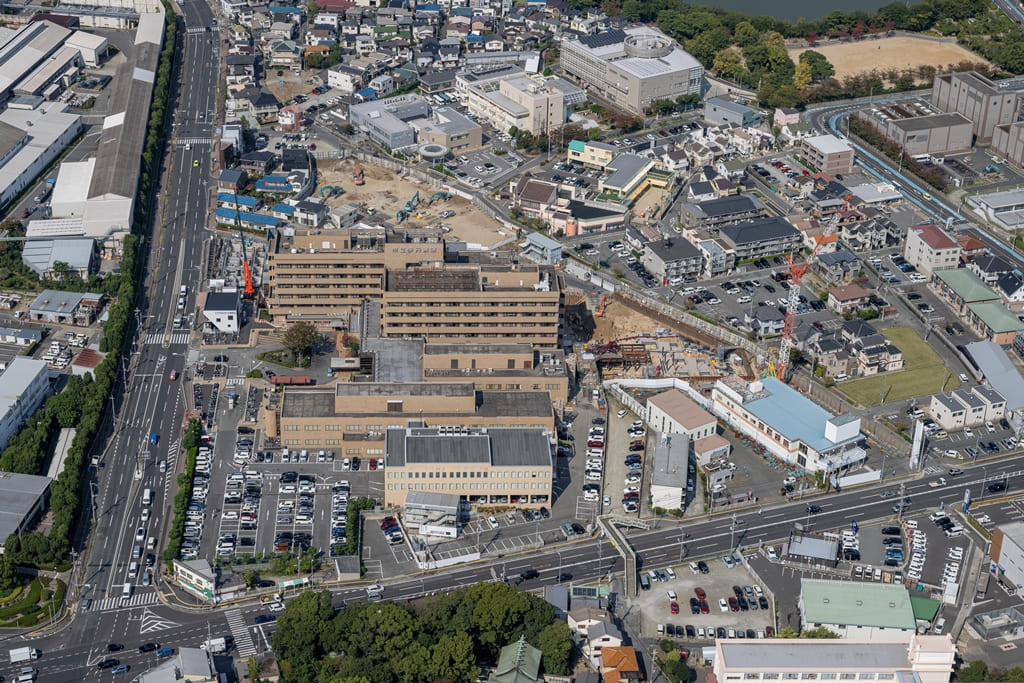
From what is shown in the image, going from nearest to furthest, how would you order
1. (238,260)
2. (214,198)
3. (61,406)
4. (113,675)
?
(113,675), (61,406), (238,260), (214,198)

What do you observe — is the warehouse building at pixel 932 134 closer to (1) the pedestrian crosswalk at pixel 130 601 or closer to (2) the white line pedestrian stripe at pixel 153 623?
(1) the pedestrian crosswalk at pixel 130 601

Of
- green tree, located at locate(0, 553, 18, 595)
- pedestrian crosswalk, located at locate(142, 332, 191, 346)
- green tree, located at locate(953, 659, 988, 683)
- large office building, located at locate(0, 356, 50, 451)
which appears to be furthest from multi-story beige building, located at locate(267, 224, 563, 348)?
green tree, located at locate(953, 659, 988, 683)

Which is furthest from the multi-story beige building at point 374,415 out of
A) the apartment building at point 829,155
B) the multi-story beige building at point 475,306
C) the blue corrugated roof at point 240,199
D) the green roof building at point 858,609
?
the apartment building at point 829,155

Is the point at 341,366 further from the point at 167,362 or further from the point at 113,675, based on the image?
the point at 113,675

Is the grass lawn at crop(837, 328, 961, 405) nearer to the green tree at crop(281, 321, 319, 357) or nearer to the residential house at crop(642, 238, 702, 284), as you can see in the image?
→ the residential house at crop(642, 238, 702, 284)

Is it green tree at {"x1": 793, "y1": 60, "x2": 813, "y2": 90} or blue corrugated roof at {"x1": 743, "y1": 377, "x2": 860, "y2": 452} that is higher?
green tree at {"x1": 793, "y1": 60, "x2": 813, "y2": 90}

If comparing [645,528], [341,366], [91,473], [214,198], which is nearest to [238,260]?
[214,198]
